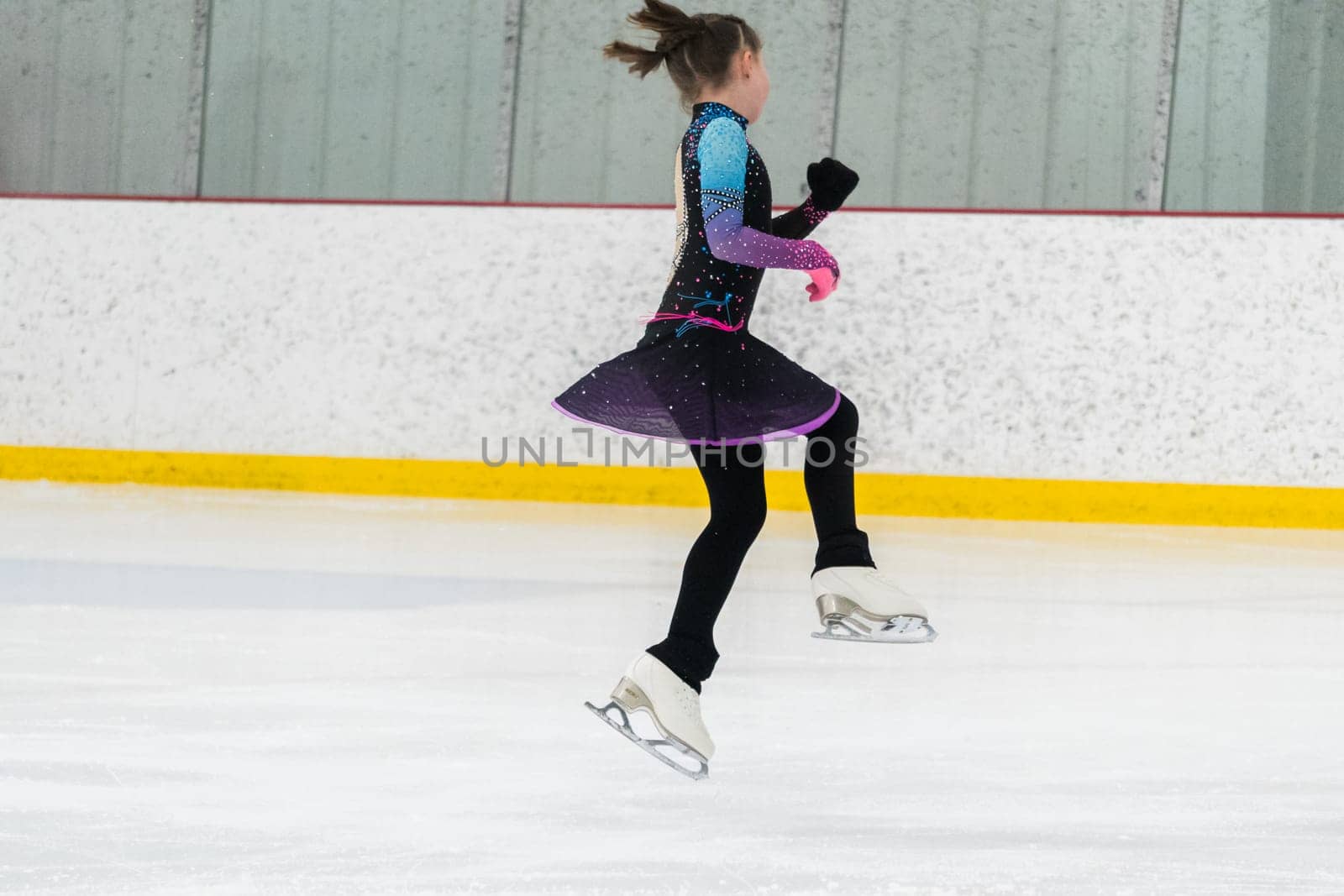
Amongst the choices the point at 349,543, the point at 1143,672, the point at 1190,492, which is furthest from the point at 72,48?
the point at 1143,672

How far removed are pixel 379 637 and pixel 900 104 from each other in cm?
530

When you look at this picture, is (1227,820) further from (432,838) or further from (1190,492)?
(1190,492)

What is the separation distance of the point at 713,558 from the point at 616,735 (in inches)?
10.9

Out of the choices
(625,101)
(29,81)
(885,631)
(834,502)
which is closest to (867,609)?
(885,631)

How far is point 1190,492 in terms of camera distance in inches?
202

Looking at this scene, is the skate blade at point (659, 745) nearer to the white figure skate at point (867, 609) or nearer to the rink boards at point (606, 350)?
the white figure skate at point (867, 609)

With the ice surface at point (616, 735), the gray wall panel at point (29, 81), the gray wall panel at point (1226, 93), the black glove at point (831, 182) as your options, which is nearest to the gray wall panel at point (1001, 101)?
the gray wall panel at point (1226, 93)

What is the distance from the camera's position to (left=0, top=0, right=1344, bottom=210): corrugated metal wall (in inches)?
274

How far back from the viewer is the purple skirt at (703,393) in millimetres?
1843

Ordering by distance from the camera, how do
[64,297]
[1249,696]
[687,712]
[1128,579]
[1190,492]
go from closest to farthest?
[687,712] → [1249,696] → [1128,579] → [1190,492] → [64,297]

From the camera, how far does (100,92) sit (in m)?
7.75

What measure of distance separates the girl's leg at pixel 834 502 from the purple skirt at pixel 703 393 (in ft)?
0.27

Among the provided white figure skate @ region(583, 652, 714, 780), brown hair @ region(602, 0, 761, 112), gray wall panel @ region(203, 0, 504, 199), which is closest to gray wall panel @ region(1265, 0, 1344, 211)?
gray wall panel @ region(203, 0, 504, 199)

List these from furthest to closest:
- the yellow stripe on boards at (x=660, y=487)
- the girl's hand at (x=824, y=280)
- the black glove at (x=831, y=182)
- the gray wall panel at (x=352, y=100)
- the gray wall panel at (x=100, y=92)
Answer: the gray wall panel at (x=100, y=92)
the gray wall panel at (x=352, y=100)
the yellow stripe on boards at (x=660, y=487)
the black glove at (x=831, y=182)
the girl's hand at (x=824, y=280)
